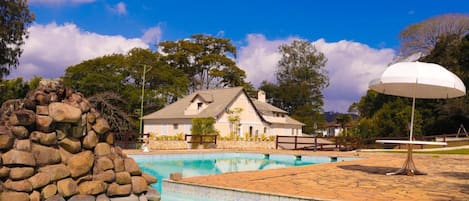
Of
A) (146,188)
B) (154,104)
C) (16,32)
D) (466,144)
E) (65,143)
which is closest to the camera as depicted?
(65,143)

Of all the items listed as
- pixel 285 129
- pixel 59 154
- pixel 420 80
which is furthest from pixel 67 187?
pixel 285 129

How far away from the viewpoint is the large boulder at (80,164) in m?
7.52

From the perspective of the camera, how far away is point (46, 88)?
7613 millimetres

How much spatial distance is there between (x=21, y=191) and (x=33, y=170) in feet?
1.25

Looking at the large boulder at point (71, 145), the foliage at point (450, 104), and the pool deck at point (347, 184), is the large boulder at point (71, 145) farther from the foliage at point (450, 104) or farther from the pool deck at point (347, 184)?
the foliage at point (450, 104)

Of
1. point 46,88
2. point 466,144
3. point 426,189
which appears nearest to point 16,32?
point 46,88

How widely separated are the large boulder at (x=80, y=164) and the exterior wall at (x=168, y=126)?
2725 cm

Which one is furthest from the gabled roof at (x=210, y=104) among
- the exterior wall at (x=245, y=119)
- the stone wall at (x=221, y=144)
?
the stone wall at (x=221, y=144)

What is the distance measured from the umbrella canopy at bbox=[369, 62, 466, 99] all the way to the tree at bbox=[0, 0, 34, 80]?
66.5 ft

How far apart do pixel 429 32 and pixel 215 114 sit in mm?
26727

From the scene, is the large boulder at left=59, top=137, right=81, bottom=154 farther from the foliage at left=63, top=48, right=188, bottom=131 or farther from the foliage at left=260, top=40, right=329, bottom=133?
the foliage at left=260, top=40, right=329, bottom=133

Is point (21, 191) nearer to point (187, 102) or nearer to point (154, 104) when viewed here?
point (187, 102)

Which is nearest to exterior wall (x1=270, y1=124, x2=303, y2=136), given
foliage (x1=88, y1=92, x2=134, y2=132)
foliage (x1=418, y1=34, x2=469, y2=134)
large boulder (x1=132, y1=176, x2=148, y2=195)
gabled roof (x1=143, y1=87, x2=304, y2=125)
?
gabled roof (x1=143, y1=87, x2=304, y2=125)

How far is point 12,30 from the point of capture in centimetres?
2397
